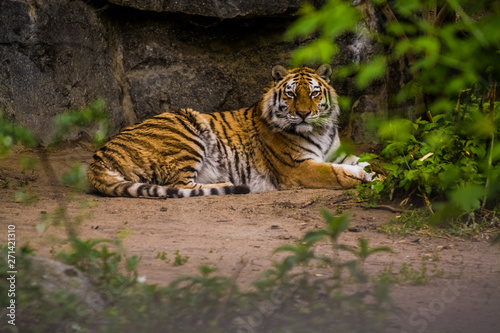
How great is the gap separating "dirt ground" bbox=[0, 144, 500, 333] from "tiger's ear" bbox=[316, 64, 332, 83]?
5.21 ft

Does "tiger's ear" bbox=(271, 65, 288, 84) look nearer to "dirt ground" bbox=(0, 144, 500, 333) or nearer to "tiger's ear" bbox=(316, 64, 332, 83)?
"tiger's ear" bbox=(316, 64, 332, 83)

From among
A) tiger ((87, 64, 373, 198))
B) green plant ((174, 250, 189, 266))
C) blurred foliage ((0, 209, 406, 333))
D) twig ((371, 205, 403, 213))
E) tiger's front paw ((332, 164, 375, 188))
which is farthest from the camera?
tiger ((87, 64, 373, 198))

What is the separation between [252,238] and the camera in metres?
4.19

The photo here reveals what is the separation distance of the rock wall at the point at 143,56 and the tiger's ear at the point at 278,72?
0.60 m

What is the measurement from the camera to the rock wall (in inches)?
259

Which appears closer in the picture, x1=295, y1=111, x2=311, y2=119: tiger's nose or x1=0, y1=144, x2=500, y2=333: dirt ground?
x1=0, y1=144, x2=500, y2=333: dirt ground

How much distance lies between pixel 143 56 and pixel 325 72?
2.07m

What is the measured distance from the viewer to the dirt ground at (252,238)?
289 cm

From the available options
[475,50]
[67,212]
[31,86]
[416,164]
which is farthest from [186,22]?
[475,50]

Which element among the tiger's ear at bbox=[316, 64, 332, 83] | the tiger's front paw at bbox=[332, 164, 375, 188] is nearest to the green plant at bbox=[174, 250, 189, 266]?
the tiger's front paw at bbox=[332, 164, 375, 188]

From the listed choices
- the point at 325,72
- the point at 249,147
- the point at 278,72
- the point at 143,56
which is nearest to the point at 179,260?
the point at 249,147

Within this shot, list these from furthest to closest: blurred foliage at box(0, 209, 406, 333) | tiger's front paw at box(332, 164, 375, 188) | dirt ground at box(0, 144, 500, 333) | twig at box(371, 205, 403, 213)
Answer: tiger's front paw at box(332, 164, 375, 188) < twig at box(371, 205, 403, 213) < dirt ground at box(0, 144, 500, 333) < blurred foliage at box(0, 209, 406, 333)

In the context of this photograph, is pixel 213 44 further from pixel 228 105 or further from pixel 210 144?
pixel 210 144

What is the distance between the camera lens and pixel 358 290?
297 centimetres
